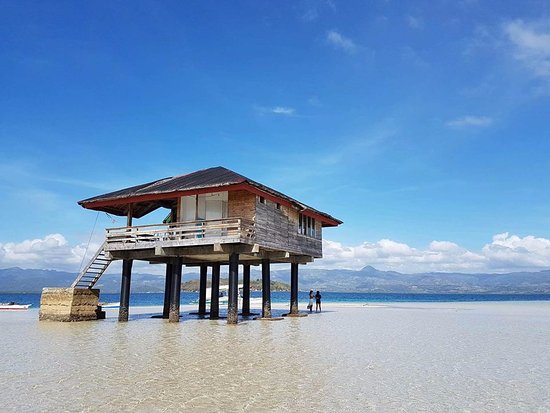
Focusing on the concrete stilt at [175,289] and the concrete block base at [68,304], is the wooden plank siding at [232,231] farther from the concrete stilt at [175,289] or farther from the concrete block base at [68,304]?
the concrete block base at [68,304]

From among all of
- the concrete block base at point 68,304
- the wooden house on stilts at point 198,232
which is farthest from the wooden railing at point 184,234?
the concrete block base at point 68,304

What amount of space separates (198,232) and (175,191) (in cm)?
239

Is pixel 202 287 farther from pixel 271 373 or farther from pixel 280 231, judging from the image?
pixel 271 373

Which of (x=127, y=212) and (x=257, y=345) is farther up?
(x=127, y=212)

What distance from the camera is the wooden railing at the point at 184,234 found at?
2189cm

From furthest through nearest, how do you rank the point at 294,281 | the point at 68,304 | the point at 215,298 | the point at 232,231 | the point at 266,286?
the point at 294,281
the point at 215,298
the point at 266,286
the point at 68,304
the point at 232,231

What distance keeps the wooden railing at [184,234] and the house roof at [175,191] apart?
1.46 meters

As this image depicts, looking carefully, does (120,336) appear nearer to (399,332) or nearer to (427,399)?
(399,332)

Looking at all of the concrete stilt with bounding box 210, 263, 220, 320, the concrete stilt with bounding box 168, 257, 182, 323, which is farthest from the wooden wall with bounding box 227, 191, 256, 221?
the concrete stilt with bounding box 210, 263, 220, 320

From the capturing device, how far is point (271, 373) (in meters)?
10.8

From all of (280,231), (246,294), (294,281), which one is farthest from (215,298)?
(280,231)

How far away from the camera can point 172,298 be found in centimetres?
2459

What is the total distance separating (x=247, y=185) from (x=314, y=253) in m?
10.3

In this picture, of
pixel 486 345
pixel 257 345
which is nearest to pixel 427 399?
pixel 257 345
